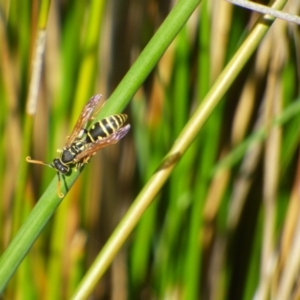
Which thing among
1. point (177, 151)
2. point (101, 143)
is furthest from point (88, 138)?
point (177, 151)

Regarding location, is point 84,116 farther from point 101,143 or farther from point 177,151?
point 177,151

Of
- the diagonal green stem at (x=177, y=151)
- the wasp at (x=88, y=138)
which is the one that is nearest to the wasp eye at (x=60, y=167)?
the wasp at (x=88, y=138)

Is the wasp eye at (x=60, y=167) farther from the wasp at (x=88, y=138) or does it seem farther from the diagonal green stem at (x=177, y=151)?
the diagonal green stem at (x=177, y=151)

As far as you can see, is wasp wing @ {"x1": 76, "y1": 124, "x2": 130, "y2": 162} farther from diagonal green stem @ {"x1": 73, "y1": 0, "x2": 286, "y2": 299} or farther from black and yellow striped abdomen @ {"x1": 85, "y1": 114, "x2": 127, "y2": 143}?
diagonal green stem @ {"x1": 73, "y1": 0, "x2": 286, "y2": 299}

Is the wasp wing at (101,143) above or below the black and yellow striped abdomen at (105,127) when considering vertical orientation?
below

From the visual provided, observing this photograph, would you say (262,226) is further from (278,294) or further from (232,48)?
(232,48)

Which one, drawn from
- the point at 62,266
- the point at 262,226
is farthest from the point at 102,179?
the point at 262,226
